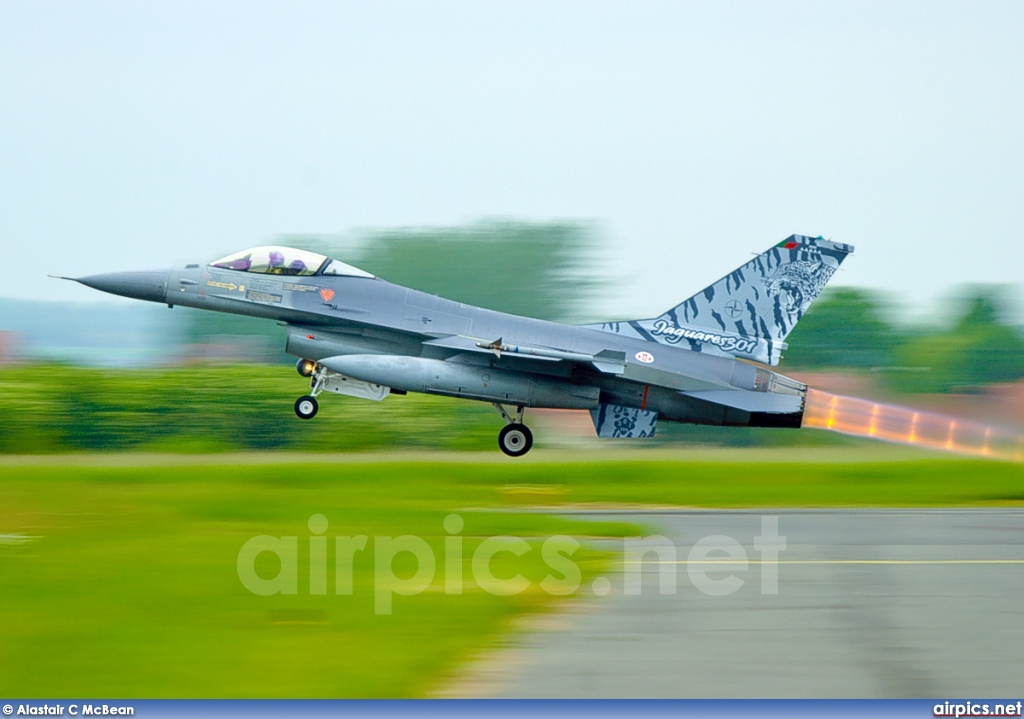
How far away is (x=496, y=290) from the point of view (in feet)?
148

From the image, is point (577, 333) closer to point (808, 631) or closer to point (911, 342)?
point (808, 631)

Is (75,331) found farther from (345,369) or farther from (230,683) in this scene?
(230,683)

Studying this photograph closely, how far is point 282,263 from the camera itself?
2092 cm

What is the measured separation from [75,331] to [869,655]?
1346 inches

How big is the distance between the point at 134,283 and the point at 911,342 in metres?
30.3

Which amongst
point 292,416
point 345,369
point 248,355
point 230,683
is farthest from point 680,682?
point 248,355

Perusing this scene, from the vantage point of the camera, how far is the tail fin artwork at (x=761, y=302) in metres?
20.9

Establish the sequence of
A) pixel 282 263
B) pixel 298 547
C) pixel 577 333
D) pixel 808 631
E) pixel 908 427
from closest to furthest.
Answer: pixel 808 631 → pixel 298 547 → pixel 282 263 → pixel 577 333 → pixel 908 427

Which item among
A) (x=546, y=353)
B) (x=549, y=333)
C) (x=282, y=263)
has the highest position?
(x=282, y=263)

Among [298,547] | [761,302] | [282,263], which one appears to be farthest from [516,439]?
[298,547]

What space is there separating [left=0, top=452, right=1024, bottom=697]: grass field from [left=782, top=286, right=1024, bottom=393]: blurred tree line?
15.8 m

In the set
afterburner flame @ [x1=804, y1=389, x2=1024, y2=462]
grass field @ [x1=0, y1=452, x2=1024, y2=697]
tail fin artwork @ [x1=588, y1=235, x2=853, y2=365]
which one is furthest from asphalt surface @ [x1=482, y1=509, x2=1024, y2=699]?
tail fin artwork @ [x1=588, y1=235, x2=853, y2=365]

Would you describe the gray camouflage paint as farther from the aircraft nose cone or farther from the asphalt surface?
the asphalt surface

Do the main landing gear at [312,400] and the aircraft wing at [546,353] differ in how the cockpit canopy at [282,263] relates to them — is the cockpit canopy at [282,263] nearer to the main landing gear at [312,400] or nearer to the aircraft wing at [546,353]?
the main landing gear at [312,400]
